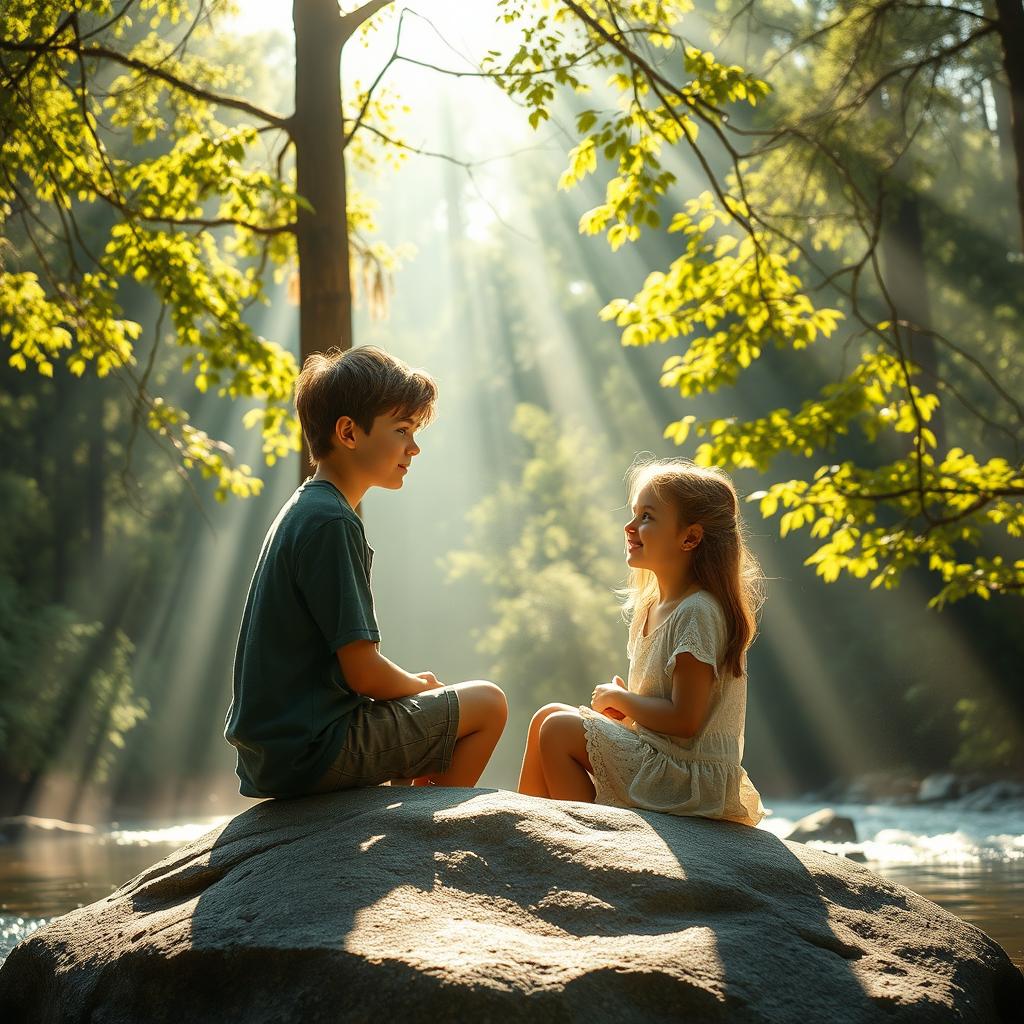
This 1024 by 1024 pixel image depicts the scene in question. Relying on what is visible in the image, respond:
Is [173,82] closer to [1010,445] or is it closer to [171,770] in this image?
[1010,445]

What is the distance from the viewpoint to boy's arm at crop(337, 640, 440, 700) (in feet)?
11.6

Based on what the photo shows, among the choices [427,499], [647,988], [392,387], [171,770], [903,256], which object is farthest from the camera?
[427,499]

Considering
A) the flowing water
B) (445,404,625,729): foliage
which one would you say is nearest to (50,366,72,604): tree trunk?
the flowing water

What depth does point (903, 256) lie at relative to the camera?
18.3 meters

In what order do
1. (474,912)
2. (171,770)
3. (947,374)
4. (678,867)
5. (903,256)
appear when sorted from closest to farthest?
(474,912) < (678,867) < (903,256) < (947,374) < (171,770)

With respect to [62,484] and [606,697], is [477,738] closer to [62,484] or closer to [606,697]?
[606,697]

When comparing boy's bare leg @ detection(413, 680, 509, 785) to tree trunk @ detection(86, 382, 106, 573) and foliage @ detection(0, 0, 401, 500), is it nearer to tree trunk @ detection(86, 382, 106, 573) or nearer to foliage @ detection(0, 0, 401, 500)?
foliage @ detection(0, 0, 401, 500)

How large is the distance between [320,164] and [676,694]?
11.8ft

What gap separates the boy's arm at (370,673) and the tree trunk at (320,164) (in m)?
2.66

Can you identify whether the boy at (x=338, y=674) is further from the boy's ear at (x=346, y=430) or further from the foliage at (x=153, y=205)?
the foliage at (x=153, y=205)

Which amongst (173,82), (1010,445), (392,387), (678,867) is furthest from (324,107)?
(1010,445)

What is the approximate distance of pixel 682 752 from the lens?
383 cm

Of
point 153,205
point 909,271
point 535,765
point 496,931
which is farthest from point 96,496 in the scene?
point 496,931

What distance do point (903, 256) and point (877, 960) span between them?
1662 centimetres
